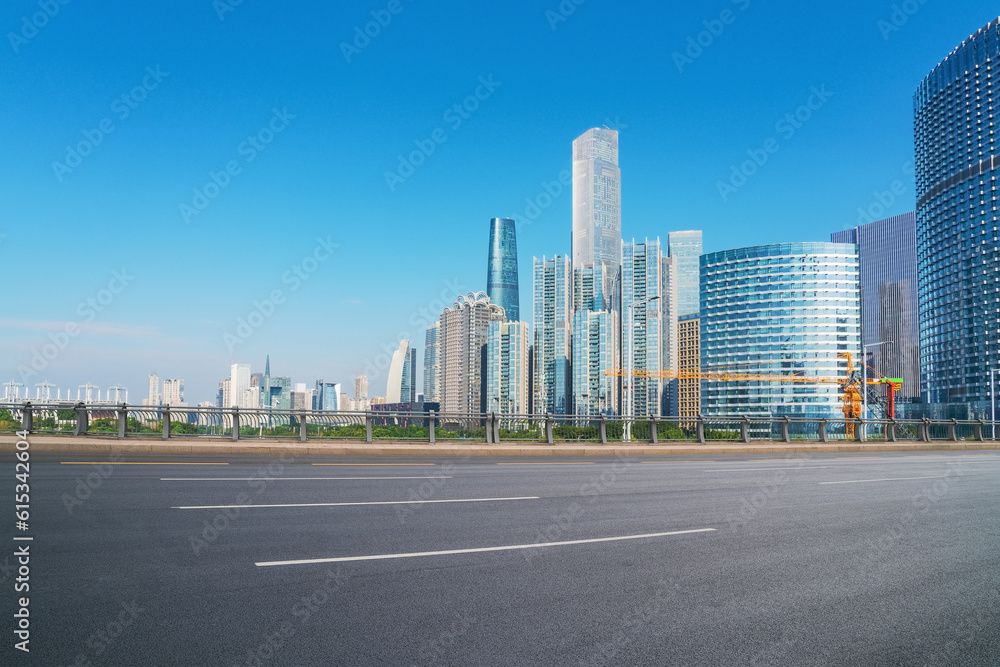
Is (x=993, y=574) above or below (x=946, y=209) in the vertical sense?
below

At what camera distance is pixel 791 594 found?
19.7 feet

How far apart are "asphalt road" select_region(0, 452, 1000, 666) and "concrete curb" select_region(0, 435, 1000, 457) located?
30.9ft

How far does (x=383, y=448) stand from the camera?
24.2m

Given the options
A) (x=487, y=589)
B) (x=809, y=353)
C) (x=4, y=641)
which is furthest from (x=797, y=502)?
(x=809, y=353)

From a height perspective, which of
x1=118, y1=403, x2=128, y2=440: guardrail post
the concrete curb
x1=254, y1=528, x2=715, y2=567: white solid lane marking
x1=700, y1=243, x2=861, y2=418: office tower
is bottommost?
the concrete curb

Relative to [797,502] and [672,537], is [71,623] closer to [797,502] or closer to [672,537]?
[672,537]

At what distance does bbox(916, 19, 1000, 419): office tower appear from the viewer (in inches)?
6604

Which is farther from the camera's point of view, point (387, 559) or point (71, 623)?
point (387, 559)

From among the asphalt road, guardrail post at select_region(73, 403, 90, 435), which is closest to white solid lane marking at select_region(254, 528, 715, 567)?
the asphalt road

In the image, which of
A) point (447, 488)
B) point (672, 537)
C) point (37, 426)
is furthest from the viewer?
point (37, 426)

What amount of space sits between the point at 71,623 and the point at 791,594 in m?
5.69

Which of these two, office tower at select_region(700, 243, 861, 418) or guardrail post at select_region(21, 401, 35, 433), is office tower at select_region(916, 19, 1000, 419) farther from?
guardrail post at select_region(21, 401, 35, 433)

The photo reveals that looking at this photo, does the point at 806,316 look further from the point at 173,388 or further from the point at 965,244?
the point at 173,388

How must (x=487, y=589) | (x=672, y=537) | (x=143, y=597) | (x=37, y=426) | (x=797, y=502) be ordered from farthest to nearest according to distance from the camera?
(x=37, y=426) → (x=797, y=502) → (x=672, y=537) → (x=487, y=589) → (x=143, y=597)
